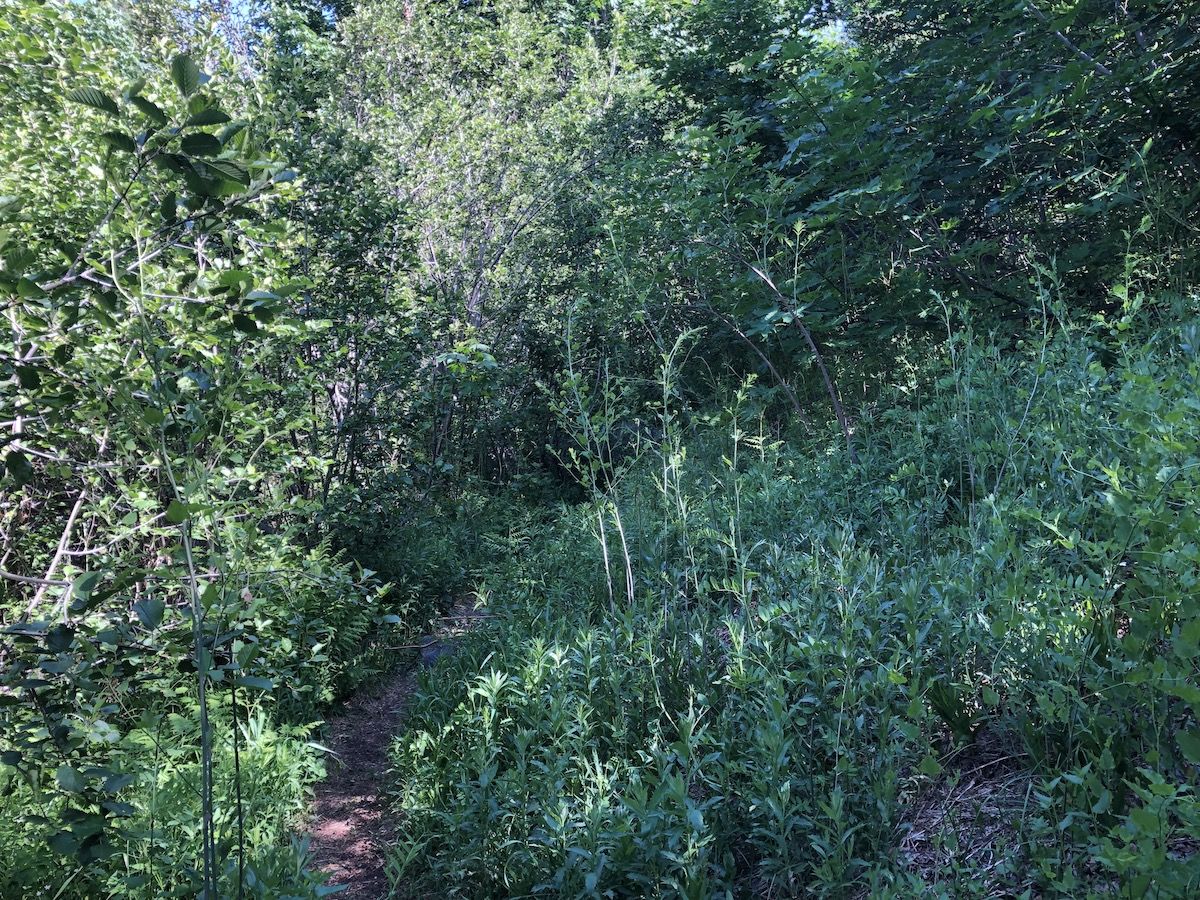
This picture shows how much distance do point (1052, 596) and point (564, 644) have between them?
2301 mm

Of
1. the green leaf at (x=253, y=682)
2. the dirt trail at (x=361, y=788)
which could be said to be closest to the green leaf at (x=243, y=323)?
the green leaf at (x=253, y=682)

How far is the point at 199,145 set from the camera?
1421 millimetres

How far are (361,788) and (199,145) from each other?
11.7ft

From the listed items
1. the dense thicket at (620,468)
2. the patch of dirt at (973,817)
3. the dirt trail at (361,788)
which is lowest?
the dirt trail at (361,788)

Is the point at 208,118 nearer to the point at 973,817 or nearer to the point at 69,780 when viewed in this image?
the point at 69,780

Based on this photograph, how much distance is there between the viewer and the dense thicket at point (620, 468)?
193 cm

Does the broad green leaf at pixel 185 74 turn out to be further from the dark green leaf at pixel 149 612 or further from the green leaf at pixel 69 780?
the green leaf at pixel 69 780

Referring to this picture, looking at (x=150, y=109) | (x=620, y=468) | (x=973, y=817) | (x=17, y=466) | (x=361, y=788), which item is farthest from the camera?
(x=361, y=788)

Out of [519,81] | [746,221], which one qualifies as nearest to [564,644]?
[746,221]

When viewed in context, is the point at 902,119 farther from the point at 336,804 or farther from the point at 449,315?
the point at 336,804

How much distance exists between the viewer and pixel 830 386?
5.22 metres

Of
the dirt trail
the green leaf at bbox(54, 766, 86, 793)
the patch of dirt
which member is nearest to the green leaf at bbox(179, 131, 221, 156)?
the green leaf at bbox(54, 766, 86, 793)

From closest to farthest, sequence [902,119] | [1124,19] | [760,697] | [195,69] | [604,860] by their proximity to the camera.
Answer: [195,69]
[604,860]
[760,697]
[1124,19]
[902,119]

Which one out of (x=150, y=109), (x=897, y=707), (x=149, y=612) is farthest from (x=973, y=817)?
(x=150, y=109)
